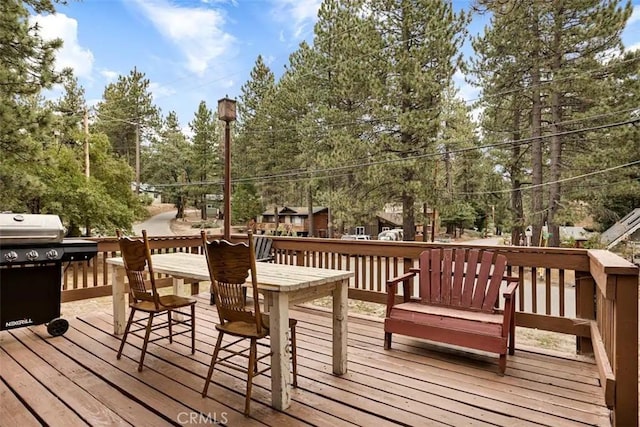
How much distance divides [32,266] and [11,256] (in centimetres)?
33

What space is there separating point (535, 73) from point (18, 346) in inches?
540

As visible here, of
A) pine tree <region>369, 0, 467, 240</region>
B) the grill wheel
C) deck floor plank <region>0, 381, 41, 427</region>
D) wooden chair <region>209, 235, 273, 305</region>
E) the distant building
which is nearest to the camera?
deck floor plank <region>0, 381, 41, 427</region>

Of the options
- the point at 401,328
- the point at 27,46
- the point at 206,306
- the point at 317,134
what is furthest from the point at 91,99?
the point at 401,328

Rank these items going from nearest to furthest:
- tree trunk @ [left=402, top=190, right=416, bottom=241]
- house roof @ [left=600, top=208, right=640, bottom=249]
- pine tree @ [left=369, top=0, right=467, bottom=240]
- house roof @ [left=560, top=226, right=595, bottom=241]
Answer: pine tree @ [left=369, top=0, right=467, bottom=240] < house roof @ [left=600, top=208, right=640, bottom=249] < tree trunk @ [left=402, top=190, right=416, bottom=241] < house roof @ [left=560, top=226, right=595, bottom=241]

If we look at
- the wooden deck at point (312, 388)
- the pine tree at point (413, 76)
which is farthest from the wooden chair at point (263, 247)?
the pine tree at point (413, 76)

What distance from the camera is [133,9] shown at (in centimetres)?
621

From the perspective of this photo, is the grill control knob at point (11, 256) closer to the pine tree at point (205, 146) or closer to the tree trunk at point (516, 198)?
the tree trunk at point (516, 198)

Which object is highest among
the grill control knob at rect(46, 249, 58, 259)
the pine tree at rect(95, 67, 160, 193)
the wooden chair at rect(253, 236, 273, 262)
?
the pine tree at rect(95, 67, 160, 193)

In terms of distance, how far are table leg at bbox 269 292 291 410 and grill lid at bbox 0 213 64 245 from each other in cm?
217

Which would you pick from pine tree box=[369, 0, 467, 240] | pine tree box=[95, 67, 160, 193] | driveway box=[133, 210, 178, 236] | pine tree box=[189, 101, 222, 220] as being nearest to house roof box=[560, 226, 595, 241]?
pine tree box=[369, 0, 467, 240]

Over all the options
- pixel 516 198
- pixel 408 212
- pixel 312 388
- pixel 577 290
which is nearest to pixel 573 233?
pixel 516 198

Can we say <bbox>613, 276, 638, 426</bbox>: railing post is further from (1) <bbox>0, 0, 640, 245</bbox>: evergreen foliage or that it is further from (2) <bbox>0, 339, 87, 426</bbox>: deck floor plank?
(1) <bbox>0, 0, 640, 245</bbox>: evergreen foliage

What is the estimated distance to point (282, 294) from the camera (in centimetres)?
216

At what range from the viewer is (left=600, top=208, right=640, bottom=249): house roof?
1276cm
